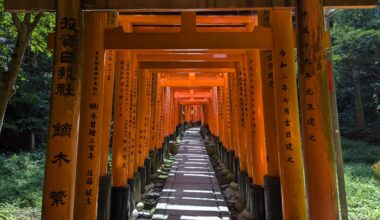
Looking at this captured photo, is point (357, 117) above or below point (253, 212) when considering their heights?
above

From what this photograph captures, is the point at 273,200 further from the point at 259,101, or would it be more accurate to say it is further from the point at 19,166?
the point at 19,166

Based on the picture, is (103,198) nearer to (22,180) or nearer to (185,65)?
(185,65)

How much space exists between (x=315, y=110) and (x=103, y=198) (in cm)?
392

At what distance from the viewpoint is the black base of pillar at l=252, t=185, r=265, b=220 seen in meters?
6.72

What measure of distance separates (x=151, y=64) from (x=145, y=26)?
1.63 meters

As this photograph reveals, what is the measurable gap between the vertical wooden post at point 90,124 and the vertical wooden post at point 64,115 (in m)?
1.19

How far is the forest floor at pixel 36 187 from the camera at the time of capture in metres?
8.19

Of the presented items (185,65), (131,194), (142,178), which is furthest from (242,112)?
(142,178)

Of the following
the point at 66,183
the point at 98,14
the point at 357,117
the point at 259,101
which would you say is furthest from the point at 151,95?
the point at 357,117

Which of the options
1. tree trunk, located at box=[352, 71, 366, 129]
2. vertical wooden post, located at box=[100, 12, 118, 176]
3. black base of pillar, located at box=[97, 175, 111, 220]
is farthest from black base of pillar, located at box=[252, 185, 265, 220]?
tree trunk, located at box=[352, 71, 366, 129]

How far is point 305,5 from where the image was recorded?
365 cm

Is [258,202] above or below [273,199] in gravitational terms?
below

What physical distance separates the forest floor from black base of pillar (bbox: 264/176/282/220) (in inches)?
117

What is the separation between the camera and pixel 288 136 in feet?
15.9
